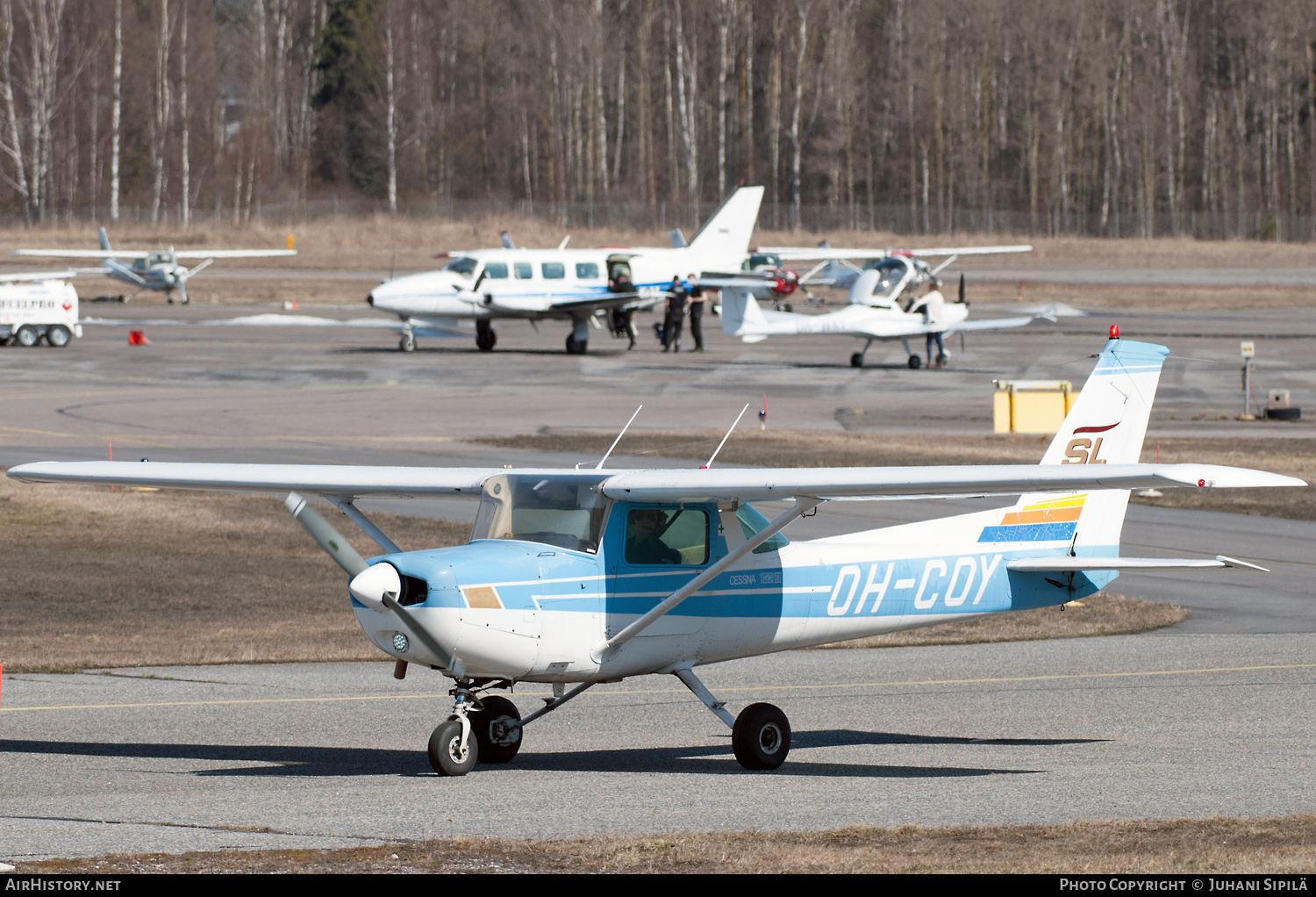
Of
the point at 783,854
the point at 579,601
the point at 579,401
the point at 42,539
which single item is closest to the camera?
the point at 783,854

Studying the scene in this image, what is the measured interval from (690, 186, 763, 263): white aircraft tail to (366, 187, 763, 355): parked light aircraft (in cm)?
128

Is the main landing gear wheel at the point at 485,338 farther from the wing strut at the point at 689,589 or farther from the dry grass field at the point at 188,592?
the wing strut at the point at 689,589

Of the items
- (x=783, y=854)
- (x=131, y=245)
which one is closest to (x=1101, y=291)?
(x=131, y=245)

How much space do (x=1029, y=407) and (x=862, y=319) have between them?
11.8 meters

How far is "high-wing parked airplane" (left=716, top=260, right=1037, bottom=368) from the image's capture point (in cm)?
4444

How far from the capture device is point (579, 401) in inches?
1499

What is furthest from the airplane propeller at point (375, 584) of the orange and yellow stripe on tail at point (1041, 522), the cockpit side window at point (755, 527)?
the orange and yellow stripe on tail at point (1041, 522)

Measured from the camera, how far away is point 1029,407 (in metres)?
33.5

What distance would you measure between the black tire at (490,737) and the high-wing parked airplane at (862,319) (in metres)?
33.5

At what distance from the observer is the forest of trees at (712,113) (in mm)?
107562

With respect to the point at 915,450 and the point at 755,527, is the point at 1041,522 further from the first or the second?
the point at 915,450

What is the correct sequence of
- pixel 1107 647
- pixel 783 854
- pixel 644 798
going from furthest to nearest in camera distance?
pixel 1107 647 → pixel 644 798 → pixel 783 854

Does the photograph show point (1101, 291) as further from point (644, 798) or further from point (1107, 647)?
point (644, 798)

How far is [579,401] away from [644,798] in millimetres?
28615
